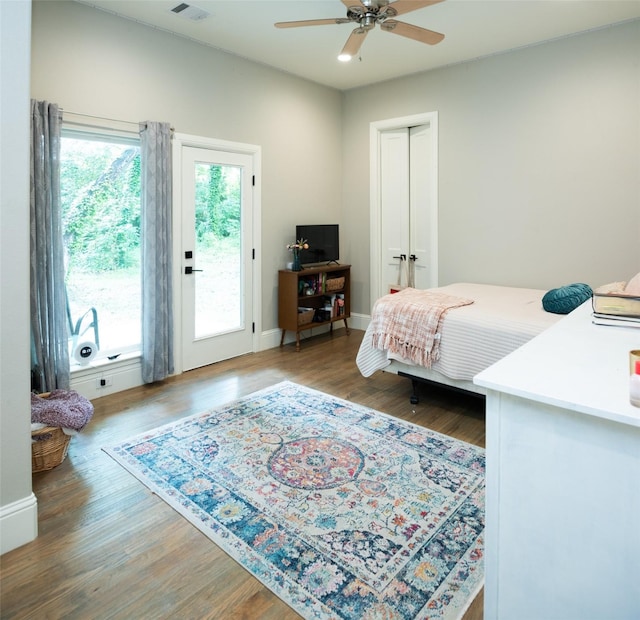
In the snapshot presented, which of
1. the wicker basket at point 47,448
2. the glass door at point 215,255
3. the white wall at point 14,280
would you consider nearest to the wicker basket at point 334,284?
the glass door at point 215,255

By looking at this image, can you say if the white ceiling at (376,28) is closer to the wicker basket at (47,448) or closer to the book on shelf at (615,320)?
the book on shelf at (615,320)

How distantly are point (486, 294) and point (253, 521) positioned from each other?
281cm

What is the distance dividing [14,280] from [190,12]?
2.74 meters

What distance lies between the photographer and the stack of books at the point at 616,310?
183 centimetres

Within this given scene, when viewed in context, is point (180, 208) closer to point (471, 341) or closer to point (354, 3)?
point (354, 3)

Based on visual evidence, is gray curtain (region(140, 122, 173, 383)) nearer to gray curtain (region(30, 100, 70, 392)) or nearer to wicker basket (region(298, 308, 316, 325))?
gray curtain (region(30, 100, 70, 392))

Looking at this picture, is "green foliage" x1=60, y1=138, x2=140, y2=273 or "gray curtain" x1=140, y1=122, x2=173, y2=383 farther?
"gray curtain" x1=140, y1=122, x2=173, y2=383

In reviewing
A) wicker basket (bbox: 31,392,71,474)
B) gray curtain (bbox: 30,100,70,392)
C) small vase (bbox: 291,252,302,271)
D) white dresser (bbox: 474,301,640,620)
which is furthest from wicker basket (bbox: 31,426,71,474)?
small vase (bbox: 291,252,302,271)

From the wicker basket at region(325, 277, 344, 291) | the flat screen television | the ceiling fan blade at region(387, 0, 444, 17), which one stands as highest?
the ceiling fan blade at region(387, 0, 444, 17)

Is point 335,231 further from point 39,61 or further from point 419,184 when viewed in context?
point 39,61

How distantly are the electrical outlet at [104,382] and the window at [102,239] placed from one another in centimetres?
18

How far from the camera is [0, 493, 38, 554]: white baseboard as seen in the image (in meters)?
1.90

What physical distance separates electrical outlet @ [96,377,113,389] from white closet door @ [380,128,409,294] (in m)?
3.28

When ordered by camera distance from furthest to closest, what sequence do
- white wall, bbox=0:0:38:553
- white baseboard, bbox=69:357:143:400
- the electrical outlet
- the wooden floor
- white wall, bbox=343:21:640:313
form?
white wall, bbox=343:21:640:313, the electrical outlet, white baseboard, bbox=69:357:143:400, white wall, bbox=0:0:38:553, the wooden floor
